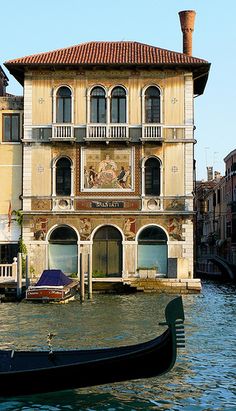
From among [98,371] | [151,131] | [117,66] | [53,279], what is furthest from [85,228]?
[98,371]

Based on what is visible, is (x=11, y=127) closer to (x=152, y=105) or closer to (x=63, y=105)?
(x=63, y=105)

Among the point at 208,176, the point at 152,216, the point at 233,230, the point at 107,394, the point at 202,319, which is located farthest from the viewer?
the point at 208,176

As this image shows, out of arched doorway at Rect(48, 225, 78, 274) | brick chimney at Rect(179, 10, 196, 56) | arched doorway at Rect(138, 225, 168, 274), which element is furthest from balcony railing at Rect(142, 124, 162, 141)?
brick chimney at Rect(179, 10, 196, 56)

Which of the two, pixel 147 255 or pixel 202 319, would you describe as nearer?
pixel 202 319

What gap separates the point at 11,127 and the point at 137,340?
1352cm

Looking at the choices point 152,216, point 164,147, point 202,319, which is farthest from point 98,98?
point 202,319

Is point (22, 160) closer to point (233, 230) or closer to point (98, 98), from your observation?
point (98, 98)

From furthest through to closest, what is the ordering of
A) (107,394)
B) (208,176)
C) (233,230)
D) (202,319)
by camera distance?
(208,176), (233,230), (202,319), (107,394)

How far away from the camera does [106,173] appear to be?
2461cm

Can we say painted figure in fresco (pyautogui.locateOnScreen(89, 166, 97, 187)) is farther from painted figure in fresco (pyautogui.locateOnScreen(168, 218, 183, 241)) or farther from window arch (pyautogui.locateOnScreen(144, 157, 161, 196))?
painted figure in fresco (pyautogui.locateOnScreen(168, 218, 183, 241))

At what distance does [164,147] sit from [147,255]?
349 centimetres

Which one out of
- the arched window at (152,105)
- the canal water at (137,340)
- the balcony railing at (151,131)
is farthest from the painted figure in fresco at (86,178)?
the canal water at (137,340)

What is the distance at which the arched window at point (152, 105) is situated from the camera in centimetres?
2461

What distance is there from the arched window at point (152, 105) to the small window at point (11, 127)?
4.31 m
